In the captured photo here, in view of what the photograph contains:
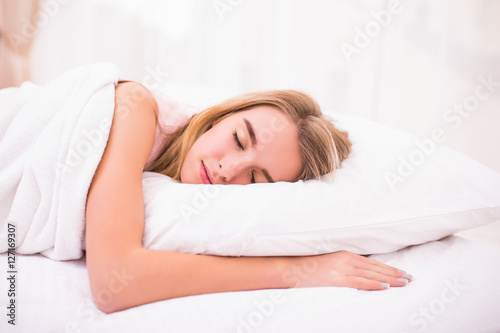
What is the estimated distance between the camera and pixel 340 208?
36.7 inches

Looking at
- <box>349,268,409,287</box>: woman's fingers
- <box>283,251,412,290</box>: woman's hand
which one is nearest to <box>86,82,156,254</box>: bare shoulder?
<box>283,251,412,290</box>: woman's hand

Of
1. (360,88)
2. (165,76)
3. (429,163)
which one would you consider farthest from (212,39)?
(429,163)

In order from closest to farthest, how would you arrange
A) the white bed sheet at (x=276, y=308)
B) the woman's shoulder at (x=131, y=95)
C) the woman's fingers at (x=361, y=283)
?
1. the white bed sheet at (x=276, y=308)
2. the woman's fingers at (x=361, y=283)
3. the woman's shoulder at (x=131, y=95)

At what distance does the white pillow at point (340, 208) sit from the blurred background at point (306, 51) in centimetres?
60

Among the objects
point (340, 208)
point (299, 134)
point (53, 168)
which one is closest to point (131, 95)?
point (53, 168)

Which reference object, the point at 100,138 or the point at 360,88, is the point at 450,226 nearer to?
the point at 100,138

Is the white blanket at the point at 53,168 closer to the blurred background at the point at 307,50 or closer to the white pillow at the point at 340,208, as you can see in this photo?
the white pillow at the point at 340,208

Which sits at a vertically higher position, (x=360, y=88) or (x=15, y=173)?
(x=360, y=88)

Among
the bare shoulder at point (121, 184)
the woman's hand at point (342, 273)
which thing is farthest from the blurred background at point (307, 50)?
the woman's hand at point (342, 273)

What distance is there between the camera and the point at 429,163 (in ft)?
3.47

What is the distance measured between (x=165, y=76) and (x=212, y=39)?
1.20ft

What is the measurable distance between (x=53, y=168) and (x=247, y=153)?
0.44m

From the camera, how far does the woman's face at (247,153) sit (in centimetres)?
104

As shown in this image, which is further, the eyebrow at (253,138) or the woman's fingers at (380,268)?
the eyebrow at (253,138)
